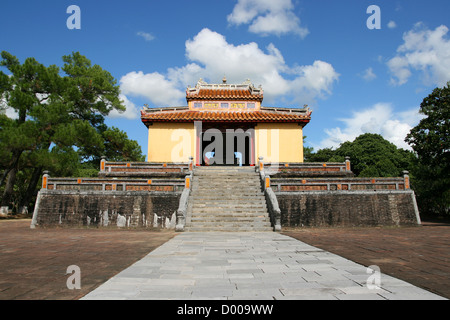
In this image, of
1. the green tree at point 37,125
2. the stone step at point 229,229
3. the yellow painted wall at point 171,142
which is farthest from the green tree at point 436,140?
the green tree at point 37,125

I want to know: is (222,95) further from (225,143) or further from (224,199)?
(224,199)

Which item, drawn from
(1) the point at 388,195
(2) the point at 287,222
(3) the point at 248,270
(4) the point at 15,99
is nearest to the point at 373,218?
(1) the point at 388,195

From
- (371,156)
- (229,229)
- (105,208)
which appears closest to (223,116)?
(105,208)

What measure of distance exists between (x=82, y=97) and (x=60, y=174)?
6692 millimetres

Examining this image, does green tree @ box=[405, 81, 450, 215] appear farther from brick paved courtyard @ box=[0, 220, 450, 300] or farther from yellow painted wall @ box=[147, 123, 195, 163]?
yellow painted wall @ box=[147, 123, 195, 163]

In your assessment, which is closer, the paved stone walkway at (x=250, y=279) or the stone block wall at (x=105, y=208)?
the paved stone walkway at (x=250, y=279)

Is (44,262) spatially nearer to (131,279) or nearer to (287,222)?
(131,279)

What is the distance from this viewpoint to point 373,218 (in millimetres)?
11930

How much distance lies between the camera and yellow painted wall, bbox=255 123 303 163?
735 inches

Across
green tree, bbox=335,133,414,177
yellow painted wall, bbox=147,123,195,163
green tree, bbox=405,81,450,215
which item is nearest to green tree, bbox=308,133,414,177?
green tree, bbox=335,133,414,177

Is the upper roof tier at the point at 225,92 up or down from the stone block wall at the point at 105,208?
up

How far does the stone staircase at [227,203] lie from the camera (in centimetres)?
1056

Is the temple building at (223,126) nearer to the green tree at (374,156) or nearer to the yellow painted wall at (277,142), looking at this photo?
the yellow painted wall at (277,142)

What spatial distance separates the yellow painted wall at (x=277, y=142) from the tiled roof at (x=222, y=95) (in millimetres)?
2345
